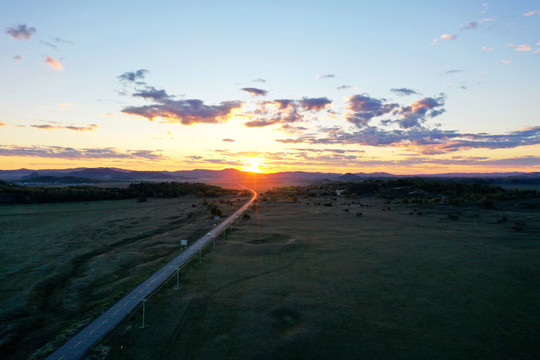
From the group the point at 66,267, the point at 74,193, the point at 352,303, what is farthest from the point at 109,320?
the point at 74,193

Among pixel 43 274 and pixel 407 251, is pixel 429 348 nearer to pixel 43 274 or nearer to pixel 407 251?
pixel 407 251

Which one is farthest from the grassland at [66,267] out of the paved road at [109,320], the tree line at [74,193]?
the tree line at [74,193]

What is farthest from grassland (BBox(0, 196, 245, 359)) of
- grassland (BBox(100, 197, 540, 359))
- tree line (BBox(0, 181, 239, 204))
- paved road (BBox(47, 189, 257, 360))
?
tree line (BBox(0, 181, 239, 204))

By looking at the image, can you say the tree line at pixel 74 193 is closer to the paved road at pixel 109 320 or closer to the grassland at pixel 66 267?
the grassland at pixel 66 267

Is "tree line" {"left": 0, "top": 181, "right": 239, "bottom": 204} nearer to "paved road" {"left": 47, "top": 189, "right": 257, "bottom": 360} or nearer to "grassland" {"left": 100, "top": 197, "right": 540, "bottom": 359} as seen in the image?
"grassland" {"left": 100, "top": 197, "right": 540, "bottom": 359}

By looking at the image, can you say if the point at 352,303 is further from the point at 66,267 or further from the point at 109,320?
the point at 66,267

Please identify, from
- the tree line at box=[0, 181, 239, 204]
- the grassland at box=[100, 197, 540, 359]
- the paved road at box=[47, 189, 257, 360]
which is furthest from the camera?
the tree line at box=[0, 181, 239, 204]
